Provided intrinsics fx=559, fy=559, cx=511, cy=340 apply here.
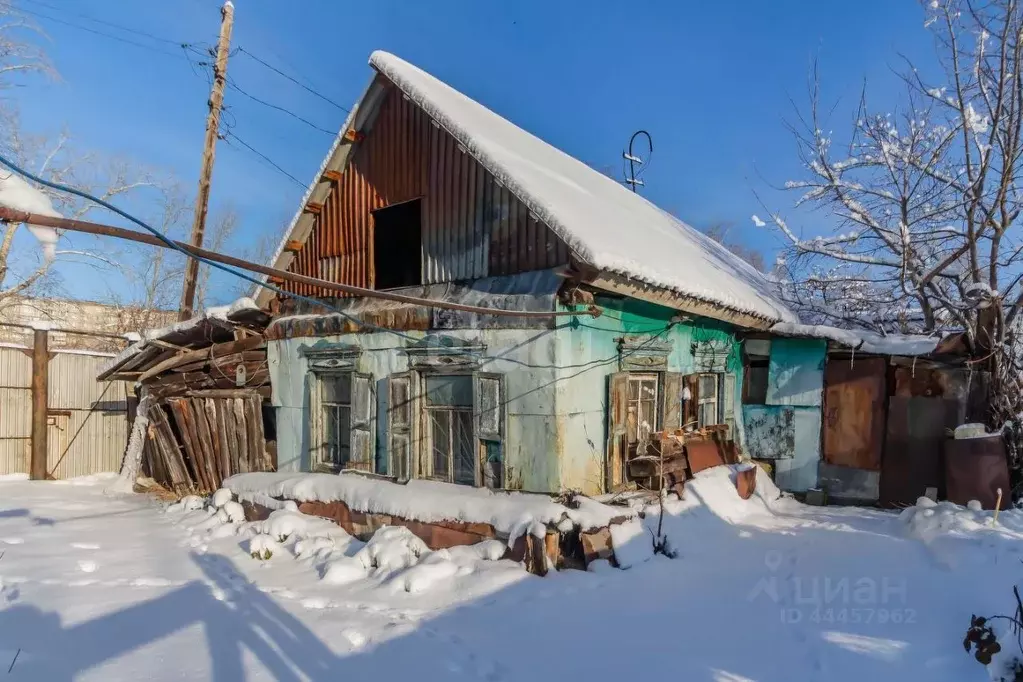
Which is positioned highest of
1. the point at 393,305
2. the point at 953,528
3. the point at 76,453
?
the point at 393,305

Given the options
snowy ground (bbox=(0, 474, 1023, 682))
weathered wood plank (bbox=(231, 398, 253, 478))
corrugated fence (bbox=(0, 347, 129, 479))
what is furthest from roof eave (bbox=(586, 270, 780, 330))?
corrugated fence (bbox=(0, 347, 129, 479))

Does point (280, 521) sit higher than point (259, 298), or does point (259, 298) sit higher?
point (259, 298)

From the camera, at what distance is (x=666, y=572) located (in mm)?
5297

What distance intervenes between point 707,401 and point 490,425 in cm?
401

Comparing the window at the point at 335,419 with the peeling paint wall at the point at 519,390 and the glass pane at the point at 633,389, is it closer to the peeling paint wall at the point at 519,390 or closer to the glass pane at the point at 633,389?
the peeling paint wall at the point at 519,390

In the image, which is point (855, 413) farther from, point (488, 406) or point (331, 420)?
point (331, 420)

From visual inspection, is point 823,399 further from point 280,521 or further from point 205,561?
point 205,561

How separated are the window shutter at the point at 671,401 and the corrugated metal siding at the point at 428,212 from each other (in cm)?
257

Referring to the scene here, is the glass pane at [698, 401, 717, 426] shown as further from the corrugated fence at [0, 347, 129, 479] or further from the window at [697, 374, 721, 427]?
the corrugated fence at [0, 347, 129, 479]

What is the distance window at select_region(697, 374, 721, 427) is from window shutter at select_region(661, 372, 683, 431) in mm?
610

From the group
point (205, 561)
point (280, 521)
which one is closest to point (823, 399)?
point (280, 521)

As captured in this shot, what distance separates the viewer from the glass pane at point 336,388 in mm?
8178

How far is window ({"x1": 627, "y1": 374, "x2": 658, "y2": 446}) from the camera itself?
276 inches

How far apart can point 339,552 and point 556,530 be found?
7.71 ft
